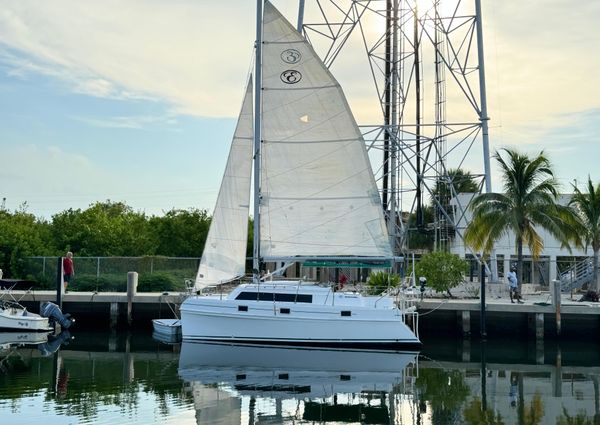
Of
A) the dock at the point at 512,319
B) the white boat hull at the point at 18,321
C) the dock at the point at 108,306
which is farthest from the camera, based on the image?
the dock at the point at 108,306

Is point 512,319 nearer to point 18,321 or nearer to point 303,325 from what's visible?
point 303,325

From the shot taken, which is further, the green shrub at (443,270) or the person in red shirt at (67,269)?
the person in red shirt at (67,269)

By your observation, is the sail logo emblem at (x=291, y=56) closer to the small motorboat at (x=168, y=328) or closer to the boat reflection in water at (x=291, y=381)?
the boat reflection in water at (x=291, y=381)

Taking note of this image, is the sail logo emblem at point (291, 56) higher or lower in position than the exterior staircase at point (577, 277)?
higher

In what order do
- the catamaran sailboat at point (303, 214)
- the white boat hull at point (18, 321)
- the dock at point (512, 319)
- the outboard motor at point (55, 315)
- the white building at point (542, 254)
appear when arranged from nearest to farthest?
the catamaran sailboat at point (303, 214) → the white boat hull at point (18, 321) → the dock at point (512, 319) → the outboard motor at point (55, 315) → the white building at point (542, 254)

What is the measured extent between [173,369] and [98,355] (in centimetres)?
473

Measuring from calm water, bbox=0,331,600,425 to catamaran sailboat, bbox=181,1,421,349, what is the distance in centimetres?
106

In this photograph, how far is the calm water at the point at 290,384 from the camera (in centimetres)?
2189

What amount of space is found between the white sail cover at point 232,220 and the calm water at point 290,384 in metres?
2.91

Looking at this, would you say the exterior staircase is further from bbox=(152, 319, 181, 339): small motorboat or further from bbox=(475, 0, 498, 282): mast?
bbox=(152, 319, 181, 339): small motorboat

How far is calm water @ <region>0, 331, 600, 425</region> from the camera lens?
21891 millimetres

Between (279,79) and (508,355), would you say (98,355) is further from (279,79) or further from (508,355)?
Result: (508,355)

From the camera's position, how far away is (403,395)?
24750 millimetres

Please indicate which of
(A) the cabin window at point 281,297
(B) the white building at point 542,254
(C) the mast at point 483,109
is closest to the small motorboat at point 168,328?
(A) the cabin window at point 281,297
